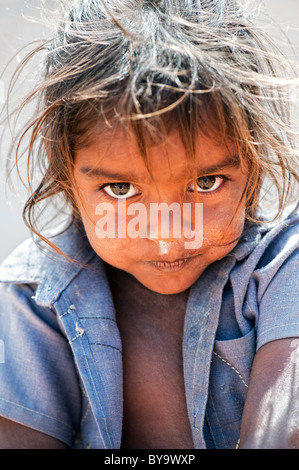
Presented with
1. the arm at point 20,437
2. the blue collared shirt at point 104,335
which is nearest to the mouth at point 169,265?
the blue collared shirt at point 104,335

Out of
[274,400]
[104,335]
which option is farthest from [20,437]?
[274,400]

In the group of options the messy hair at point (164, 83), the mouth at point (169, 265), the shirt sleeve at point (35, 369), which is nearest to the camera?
the messy hair at point (164, 83)

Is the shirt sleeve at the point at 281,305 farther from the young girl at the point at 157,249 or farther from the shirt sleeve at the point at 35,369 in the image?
the shirt sleeve at the point at 35,369

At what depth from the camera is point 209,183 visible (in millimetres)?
982

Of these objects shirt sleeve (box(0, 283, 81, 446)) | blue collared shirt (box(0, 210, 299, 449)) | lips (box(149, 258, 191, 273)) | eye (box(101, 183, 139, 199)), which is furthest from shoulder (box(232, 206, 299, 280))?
shirt sleeve (box(0, 283, 81, 446))

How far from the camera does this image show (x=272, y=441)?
0.90 meters

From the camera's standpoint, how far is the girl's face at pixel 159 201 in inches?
35.7

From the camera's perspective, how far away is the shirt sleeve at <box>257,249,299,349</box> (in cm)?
98

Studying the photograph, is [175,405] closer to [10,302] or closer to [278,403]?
[278,403]

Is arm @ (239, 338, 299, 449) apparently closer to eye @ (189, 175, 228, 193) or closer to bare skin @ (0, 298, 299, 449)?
bare skin @ (0, 298, 299, 449)

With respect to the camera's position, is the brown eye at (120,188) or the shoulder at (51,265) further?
the shoulder at (51,265)

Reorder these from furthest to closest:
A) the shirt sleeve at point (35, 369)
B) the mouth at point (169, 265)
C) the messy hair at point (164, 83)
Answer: the shirt sleeve at point (35, 369), the mouth at point (169, 265), the messy hair at point (164, 83)

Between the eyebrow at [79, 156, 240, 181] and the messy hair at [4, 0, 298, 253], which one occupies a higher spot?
the messy hair at [4, 0, 298, 253]

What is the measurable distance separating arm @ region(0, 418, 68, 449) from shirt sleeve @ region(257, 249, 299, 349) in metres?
0.40
